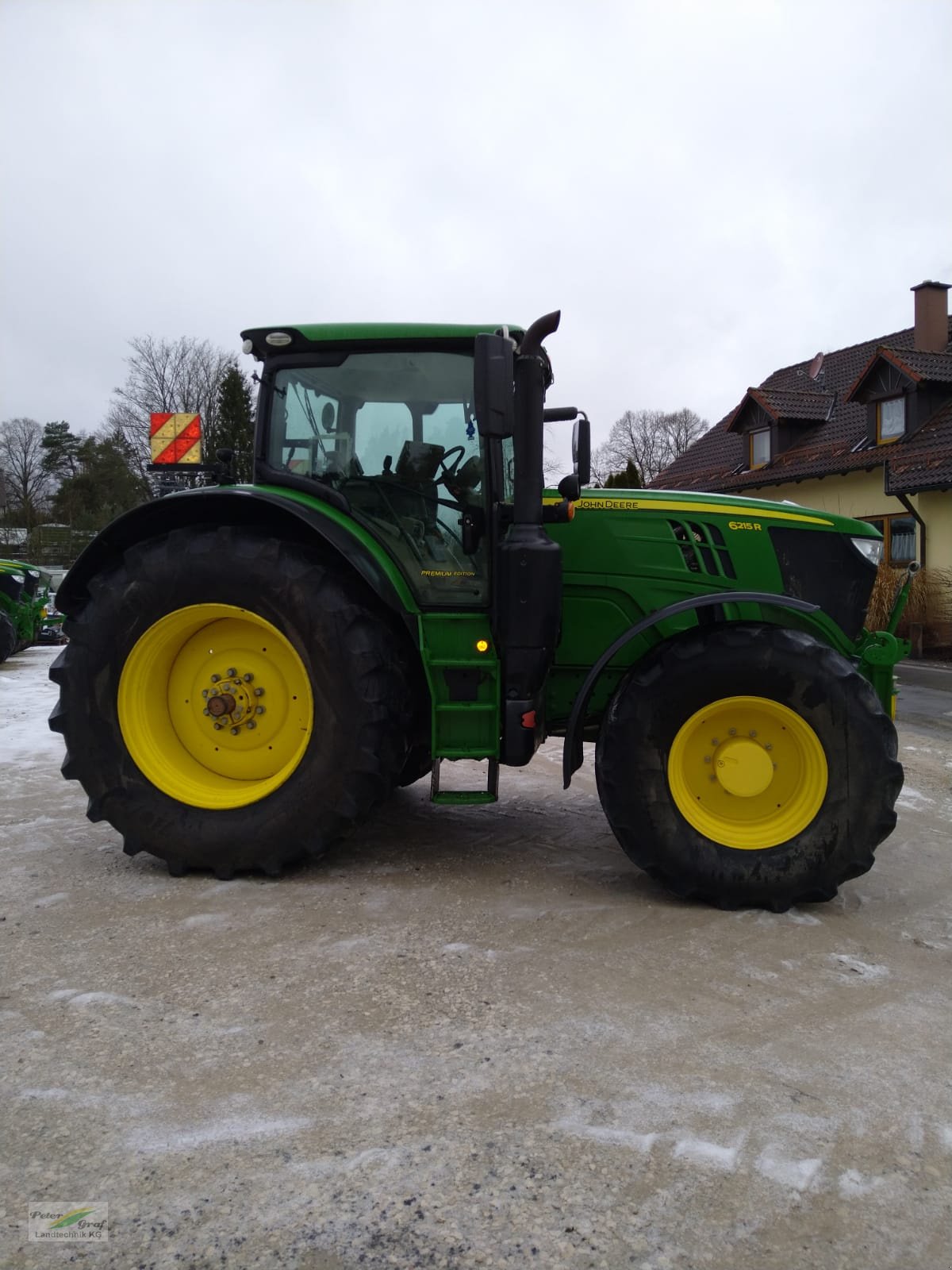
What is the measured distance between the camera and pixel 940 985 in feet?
9.66

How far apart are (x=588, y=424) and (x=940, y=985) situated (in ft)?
8.09

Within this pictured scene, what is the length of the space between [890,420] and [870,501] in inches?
64.7

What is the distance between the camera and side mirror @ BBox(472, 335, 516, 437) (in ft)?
11.2

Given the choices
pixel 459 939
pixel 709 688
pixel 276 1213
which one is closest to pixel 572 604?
pixel 709 688

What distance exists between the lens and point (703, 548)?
4008mm

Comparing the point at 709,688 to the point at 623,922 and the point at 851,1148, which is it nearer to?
the point at 623,922

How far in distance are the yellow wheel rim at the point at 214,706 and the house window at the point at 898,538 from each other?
16337 mm

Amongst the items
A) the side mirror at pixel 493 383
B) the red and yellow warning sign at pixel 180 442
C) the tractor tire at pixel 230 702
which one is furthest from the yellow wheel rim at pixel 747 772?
the red and yellow warning sign at pixel 180 442

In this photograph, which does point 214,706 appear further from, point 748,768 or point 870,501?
point 870,501

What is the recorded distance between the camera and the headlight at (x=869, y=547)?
4105 mm

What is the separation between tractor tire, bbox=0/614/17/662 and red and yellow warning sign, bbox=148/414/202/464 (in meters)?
7.45

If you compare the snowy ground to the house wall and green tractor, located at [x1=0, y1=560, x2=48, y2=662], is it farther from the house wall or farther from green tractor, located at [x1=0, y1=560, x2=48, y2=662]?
the house wall

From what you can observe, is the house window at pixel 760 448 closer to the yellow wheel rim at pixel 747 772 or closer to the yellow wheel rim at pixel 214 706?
the yellow wheel rim at pixel 747 772

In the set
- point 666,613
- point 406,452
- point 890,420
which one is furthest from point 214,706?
point 890,420
